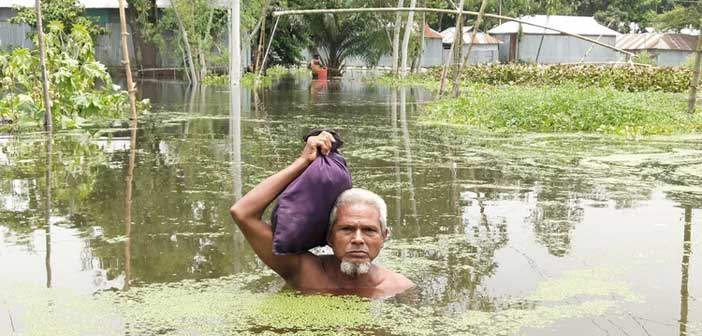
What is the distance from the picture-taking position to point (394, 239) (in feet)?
17.6

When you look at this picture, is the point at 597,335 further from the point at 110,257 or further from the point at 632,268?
the point at 110,257

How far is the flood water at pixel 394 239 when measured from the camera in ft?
12.3

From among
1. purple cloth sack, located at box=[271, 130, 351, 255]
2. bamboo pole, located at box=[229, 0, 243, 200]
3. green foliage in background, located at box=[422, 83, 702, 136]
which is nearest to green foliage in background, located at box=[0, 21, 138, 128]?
bamboo pole, located at box=[229, 0, 243, 200]

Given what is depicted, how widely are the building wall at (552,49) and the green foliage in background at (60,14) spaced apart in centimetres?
2590

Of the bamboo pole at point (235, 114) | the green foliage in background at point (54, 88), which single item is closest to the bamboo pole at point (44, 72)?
the green foliage in background at point (54, 88)

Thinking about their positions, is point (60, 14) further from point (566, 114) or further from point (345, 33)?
point (566, 114)

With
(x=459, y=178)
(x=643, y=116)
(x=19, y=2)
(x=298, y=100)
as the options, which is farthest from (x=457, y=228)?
(x=19, y=2)

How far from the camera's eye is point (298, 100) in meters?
19.0

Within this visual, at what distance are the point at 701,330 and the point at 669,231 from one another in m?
2.10

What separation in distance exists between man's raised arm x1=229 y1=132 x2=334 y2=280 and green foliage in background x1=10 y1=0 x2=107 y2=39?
2446 cm

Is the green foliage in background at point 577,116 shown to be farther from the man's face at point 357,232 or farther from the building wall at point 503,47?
the building wall at point 503,47

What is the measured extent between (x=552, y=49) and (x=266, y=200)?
46723 mm

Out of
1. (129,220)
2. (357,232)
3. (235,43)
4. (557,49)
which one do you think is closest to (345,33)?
(235,43)

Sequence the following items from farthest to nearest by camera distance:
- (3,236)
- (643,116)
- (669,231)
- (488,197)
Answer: (643,116)
(488,197)
(669,231)
(3,236)
